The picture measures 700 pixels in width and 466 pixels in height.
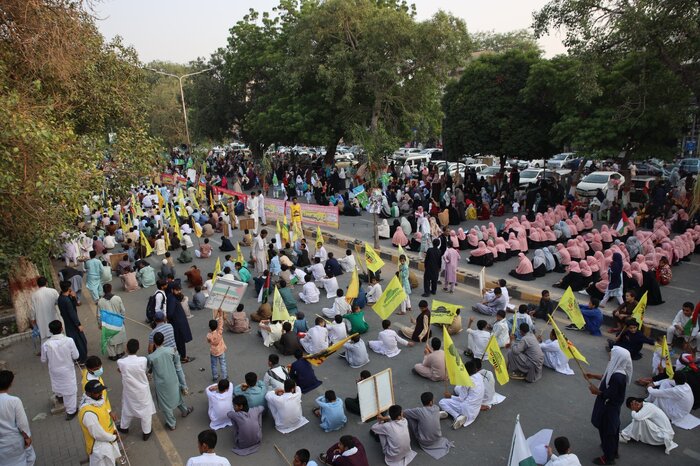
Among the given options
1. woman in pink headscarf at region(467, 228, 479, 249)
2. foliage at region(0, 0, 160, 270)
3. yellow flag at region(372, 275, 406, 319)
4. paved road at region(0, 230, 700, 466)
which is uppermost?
foliage at region(0, 0, 160, 270)

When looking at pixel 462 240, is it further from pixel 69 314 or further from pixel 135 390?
pixel 135 390

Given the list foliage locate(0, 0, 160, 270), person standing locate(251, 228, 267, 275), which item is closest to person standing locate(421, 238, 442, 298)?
person standing locate(251, 228, 267, 275)

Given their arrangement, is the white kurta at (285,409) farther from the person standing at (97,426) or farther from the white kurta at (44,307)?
the white kurta at (44,307)

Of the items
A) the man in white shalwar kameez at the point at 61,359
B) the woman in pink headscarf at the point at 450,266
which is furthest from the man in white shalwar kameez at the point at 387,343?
the man in white shalwar kameez at the point at 61,359

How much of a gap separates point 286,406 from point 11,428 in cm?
323

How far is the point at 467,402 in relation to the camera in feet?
24.2

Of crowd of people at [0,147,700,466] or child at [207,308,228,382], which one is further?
child at [207,308,228,382]

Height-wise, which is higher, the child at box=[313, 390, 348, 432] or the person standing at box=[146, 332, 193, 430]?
the person standing at box=[146, 332, 193, 430]

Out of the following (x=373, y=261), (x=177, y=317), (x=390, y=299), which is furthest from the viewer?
(x=373, y=261)

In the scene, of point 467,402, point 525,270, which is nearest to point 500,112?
point 525,270

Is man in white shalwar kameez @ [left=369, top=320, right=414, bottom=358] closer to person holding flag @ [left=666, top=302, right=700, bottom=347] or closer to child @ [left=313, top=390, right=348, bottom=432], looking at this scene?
child @ [left=313, top=390, right=348, bottom=432]

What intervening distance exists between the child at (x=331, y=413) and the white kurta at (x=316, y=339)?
6.52 ft

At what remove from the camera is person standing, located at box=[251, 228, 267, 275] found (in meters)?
14.1

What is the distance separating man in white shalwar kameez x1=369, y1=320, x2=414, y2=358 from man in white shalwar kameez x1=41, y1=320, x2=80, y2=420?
4935 millimetres
